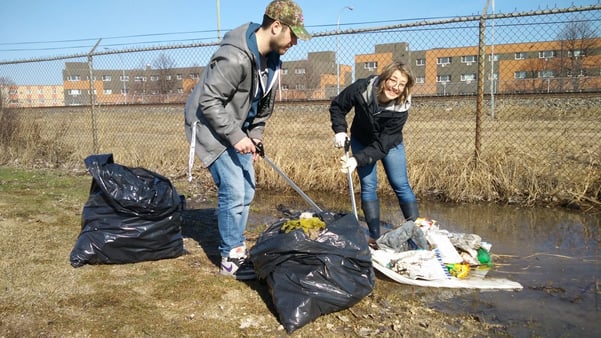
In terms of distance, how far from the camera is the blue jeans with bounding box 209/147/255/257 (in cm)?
329

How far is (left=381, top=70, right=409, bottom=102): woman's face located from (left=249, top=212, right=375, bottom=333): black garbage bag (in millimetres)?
1188

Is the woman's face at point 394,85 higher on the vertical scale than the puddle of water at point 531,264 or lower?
higher

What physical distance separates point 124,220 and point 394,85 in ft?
7.31

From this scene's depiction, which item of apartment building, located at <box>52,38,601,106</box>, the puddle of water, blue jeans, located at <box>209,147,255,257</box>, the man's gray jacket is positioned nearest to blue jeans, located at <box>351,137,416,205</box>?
the puddle of water

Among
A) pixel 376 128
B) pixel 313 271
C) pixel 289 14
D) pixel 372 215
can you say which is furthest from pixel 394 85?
pixel 313 271

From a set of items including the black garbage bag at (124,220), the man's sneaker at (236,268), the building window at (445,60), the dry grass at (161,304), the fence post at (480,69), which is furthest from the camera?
the building window at (445,60)

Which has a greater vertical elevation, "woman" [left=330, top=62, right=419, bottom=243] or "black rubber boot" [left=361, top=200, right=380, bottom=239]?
"woman" [left=330, top=62, right=419, bottom=243]

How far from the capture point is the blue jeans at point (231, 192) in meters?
3.29

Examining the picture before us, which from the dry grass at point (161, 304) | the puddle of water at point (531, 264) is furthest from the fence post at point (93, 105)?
the dry grass at point (161, 304)

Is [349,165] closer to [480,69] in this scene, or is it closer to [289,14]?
[289,14]

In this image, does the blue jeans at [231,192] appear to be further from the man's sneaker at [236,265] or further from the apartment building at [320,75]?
the apartment building at [320,75]

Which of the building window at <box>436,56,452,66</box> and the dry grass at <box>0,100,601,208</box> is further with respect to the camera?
the building window at <box>436,56,452,66</box>

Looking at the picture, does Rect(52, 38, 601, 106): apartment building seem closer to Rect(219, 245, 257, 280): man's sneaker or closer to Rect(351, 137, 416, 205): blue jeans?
Rect(351, 137, 416, 205): blue jeans

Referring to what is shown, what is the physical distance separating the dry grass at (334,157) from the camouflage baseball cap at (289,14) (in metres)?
3.27
